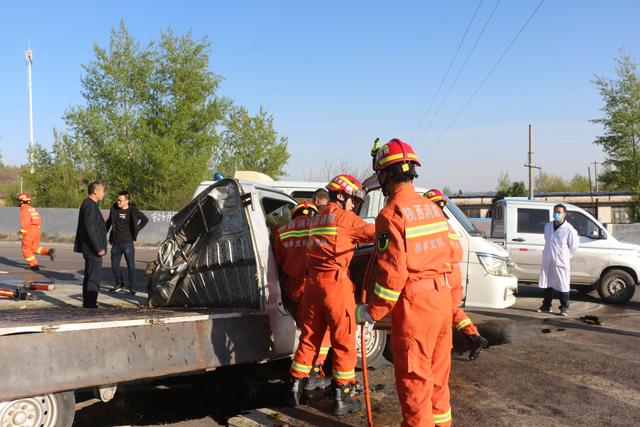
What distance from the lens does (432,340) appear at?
11.1 ft

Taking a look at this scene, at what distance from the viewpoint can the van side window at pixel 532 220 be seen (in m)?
11.1

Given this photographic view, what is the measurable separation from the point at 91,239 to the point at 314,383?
3622 mm

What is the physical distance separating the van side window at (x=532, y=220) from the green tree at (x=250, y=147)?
23027 mm

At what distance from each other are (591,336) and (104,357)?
6.62 m

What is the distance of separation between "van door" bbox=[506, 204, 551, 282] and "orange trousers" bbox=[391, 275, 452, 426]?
26.4ft

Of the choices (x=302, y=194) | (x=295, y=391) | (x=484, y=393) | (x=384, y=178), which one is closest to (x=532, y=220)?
(x=302, y=194)

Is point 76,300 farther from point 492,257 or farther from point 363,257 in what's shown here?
point 492,257

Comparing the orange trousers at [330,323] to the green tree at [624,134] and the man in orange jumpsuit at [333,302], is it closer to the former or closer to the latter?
the man in orange jumpsuit at [333,302]

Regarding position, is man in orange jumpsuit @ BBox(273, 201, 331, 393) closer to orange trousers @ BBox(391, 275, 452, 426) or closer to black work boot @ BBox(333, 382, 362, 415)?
black work boot @ BBox(333, 382, 362, 415)

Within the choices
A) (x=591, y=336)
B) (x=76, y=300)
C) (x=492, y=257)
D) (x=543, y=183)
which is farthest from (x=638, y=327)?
(x=543, y=183)

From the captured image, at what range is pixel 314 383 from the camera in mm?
4871

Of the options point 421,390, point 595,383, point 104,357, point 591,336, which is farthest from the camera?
point 591,336

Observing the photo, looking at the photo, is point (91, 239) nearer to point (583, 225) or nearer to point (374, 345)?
point (374, 345)

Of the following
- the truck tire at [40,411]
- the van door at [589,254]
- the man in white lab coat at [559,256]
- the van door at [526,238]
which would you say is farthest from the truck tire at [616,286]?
the truck tire at [40,411]
